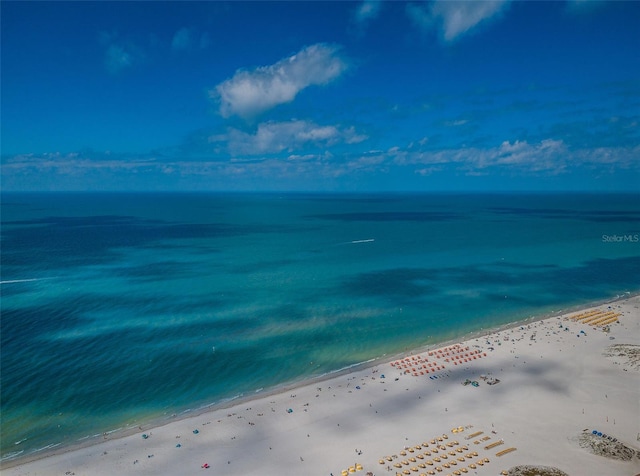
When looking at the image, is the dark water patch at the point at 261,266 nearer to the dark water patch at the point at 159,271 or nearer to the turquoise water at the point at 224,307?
the turquoise water at the point at 224,307

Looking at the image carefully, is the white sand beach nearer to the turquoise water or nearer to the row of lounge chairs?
the turquoise water

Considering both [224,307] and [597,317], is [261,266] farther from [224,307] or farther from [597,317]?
[597,317]

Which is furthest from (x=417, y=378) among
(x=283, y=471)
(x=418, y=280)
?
(x=418, y=280)

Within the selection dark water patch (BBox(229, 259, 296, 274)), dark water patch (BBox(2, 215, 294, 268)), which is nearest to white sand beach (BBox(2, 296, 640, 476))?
dark water patch (BBox(229, 259, 296, 274))

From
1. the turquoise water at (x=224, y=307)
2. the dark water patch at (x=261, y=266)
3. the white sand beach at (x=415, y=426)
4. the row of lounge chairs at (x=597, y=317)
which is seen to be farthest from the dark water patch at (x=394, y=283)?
the white sand beach at (x=415, y=426)

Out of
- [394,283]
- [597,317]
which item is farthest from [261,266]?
[597,317]
